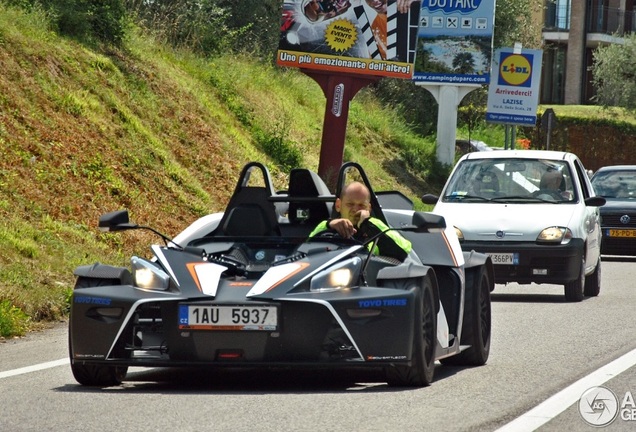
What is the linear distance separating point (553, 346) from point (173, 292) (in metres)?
3.95

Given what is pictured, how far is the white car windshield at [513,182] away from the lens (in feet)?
57.8

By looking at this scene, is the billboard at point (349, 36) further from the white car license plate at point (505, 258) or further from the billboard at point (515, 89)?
the white car license plate at point (505, 258)

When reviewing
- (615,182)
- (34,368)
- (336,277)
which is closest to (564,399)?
(336,277)

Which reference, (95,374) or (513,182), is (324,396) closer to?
(95,374)

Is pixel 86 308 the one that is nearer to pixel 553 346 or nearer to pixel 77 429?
pixel 77 429

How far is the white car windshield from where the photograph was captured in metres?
17.6

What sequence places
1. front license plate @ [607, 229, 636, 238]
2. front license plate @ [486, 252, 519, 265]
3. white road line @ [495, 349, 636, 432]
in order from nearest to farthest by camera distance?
white road line @ [495, 349, 636, 432] → front license plate @ [486, 252, 519, 265] → front license plate @ [607, 229, 636, 238]

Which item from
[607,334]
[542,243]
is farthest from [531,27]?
[607,334]

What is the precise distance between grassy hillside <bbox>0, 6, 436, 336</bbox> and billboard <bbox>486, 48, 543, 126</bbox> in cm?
483

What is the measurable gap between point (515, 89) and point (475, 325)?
29296mm

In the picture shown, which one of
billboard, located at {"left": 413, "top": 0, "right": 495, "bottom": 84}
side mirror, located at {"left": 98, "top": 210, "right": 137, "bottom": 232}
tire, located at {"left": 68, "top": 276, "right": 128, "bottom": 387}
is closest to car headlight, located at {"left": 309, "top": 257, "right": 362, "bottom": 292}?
tire, located at {"left": 68, "top": 276, "right": 128, "bottom": 387}

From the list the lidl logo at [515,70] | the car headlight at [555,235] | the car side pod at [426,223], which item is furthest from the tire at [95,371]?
the lidl logo at [515,70]

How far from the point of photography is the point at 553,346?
11.5 meters

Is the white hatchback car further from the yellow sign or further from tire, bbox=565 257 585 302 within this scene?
the yellow sign
